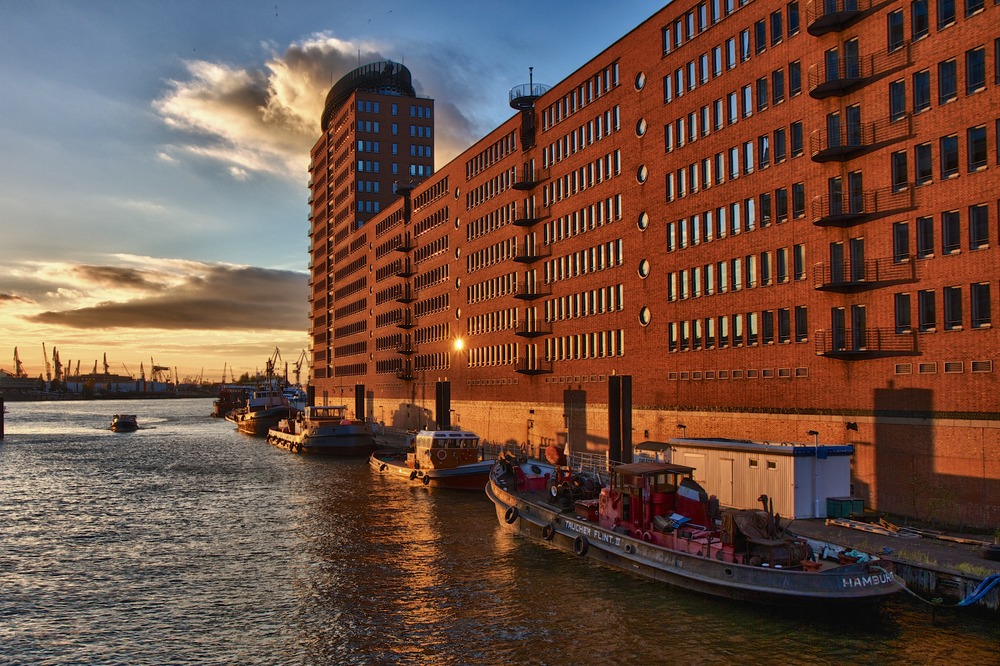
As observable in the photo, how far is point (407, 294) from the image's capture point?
384 feet

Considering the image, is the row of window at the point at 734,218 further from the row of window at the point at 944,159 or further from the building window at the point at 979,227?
the building window at the point at 979,227

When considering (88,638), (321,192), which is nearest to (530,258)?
(88,638)

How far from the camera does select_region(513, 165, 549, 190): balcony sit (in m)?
80.1

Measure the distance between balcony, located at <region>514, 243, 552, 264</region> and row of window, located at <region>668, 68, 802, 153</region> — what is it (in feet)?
69.0

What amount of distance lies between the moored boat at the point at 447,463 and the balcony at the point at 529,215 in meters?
26.3

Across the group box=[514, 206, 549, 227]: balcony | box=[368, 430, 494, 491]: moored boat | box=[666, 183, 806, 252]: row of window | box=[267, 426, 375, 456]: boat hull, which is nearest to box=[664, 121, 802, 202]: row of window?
box=[666, 183, 806, 252]: row of window

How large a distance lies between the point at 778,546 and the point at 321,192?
161m

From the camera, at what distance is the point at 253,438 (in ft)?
445

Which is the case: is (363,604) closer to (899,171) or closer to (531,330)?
(899,171)

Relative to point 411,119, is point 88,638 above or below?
below

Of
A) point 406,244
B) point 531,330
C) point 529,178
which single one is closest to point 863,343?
point 531,330

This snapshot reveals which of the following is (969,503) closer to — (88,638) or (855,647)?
(855,647)

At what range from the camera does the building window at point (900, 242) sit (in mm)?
41500

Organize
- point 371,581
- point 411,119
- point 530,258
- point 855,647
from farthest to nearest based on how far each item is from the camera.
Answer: point 411,119 < point 530,258 < point 371,581 < point 855,647
